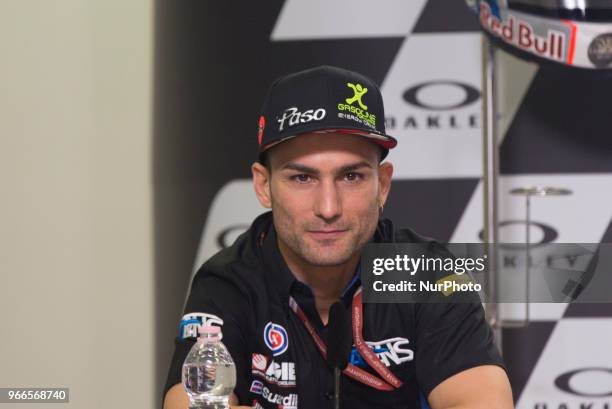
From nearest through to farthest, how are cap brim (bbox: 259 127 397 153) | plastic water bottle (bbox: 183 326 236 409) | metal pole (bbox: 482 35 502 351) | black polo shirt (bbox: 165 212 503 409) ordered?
plastic water bottle (bbox: 183 326 236 409), cap brim (bbox: 259 127 397 153), black polo shirt (bbox: 165 212 503 409), metal pole (bbox: 482 35 502 351)

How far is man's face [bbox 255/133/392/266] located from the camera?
131 cm

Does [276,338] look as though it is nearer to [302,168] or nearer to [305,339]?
[305,339]

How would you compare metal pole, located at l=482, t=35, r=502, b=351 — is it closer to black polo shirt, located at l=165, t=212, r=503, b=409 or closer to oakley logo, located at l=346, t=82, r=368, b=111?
black polo shirt, located at l=165, t=212, r=503, b=409

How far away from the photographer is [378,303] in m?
1.41

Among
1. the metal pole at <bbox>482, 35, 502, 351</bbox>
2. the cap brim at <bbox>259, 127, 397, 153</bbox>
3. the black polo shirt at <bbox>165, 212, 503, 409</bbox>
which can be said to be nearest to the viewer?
the cap brim at <bbox>259, 127, 397, 153</bbox>

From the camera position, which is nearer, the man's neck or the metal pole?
the man's neck

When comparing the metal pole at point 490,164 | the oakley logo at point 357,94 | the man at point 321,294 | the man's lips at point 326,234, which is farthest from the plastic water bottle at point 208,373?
the metal pole at point 490,164

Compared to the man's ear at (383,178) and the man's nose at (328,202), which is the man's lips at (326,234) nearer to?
the man's nose at (328,202)

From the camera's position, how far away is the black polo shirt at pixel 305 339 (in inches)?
53.5

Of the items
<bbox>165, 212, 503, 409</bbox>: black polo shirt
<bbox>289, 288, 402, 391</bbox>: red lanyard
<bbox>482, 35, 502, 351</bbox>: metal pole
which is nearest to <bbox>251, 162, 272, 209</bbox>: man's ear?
<bbox>165, 212, 503, 409</bbox>: black polo shirt

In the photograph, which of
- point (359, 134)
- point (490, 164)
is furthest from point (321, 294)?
point (490, 164)
